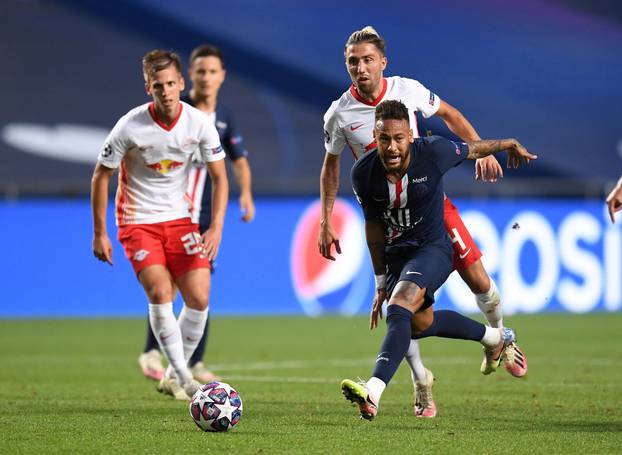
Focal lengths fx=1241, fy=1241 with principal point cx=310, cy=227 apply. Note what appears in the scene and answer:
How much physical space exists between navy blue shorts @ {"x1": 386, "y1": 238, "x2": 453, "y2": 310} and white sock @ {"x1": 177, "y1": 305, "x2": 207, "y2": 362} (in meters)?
1.57

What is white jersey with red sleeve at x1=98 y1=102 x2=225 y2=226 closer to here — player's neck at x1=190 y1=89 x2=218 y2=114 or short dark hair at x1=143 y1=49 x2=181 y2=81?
short dark hair at x1=143 y1=49 x2=181 y2=81

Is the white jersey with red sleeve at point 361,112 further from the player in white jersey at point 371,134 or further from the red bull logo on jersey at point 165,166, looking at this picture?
the red bull logo on jersey at point 165,166

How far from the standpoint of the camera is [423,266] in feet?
21.9

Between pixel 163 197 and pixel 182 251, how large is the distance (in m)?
0.36

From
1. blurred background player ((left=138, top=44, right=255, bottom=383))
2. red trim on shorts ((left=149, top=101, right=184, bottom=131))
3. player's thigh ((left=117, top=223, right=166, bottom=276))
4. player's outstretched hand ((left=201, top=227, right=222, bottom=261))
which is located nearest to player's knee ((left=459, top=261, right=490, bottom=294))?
player's outstretched hand ((left=201, top=227, right=222, bottom=261))

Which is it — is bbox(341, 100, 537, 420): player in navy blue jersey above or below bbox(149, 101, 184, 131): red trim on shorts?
below

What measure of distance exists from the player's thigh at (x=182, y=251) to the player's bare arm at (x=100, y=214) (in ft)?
1.34

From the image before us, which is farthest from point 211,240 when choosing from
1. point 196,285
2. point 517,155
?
point 517,155

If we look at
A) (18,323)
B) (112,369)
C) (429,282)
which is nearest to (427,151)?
(429,282)

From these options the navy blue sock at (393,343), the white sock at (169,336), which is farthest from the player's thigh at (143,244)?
the navy blue sock at (393,343)

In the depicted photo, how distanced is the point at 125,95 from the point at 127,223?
12625 mm

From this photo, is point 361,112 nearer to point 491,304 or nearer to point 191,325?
point 491,304

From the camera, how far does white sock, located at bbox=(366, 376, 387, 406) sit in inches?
237

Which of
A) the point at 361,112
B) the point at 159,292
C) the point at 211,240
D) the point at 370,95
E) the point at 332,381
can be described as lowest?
the point at 332,381
